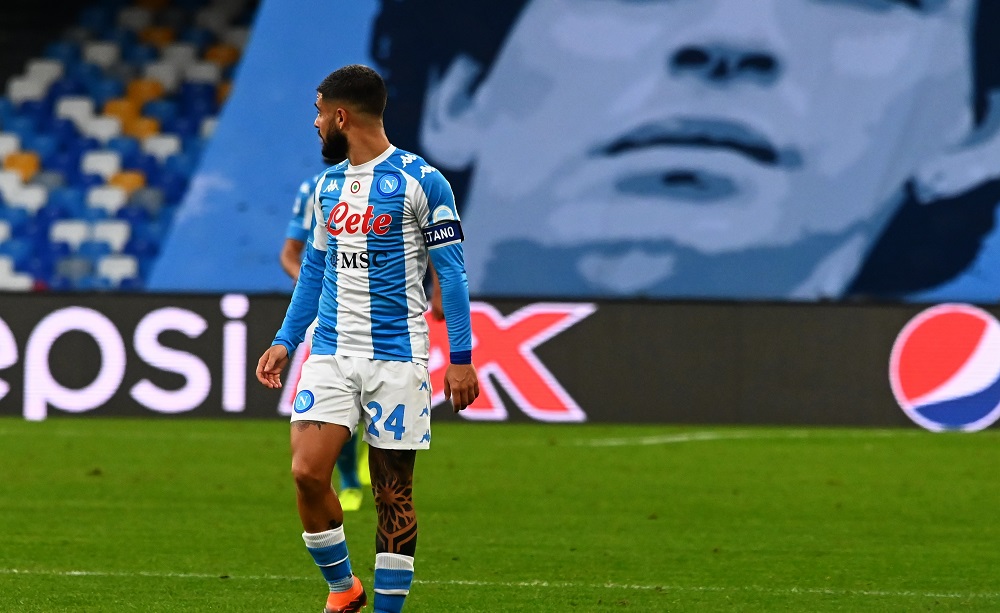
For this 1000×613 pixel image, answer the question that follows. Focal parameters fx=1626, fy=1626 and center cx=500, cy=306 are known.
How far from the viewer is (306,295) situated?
5168 mm

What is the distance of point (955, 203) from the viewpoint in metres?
17.8

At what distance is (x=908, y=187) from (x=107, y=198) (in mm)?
9578

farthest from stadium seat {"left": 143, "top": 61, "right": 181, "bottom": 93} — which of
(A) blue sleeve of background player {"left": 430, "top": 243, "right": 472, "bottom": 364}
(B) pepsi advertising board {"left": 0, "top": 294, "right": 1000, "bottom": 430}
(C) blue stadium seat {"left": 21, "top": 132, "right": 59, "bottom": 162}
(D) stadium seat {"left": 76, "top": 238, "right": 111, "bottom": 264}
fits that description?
(A) blue sleeve of background player {"left": 430, "top": 243, "right": 472, "bottom": 364}

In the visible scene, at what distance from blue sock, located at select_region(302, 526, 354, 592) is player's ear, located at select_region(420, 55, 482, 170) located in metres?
13.1

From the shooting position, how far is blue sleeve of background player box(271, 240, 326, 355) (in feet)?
16.9

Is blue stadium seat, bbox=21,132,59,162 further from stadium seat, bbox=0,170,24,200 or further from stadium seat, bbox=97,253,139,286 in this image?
stadium seat, bbox=97,253,139,286

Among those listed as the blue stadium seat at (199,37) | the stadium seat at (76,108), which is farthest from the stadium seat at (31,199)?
the blue stadium seat at (199,37)

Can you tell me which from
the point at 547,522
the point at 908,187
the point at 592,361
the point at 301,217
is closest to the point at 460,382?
the point at 547,522

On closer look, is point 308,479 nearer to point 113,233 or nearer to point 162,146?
point 113,233

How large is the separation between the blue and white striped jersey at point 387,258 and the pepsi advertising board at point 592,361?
857 centimetres

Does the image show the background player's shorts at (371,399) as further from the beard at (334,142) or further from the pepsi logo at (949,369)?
the pepsi logo at (949,369)

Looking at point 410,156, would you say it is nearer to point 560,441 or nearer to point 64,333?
point 560,441

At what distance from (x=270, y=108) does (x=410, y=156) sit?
13366 mm

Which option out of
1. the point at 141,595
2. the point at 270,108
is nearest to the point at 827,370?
the point at 270,108
